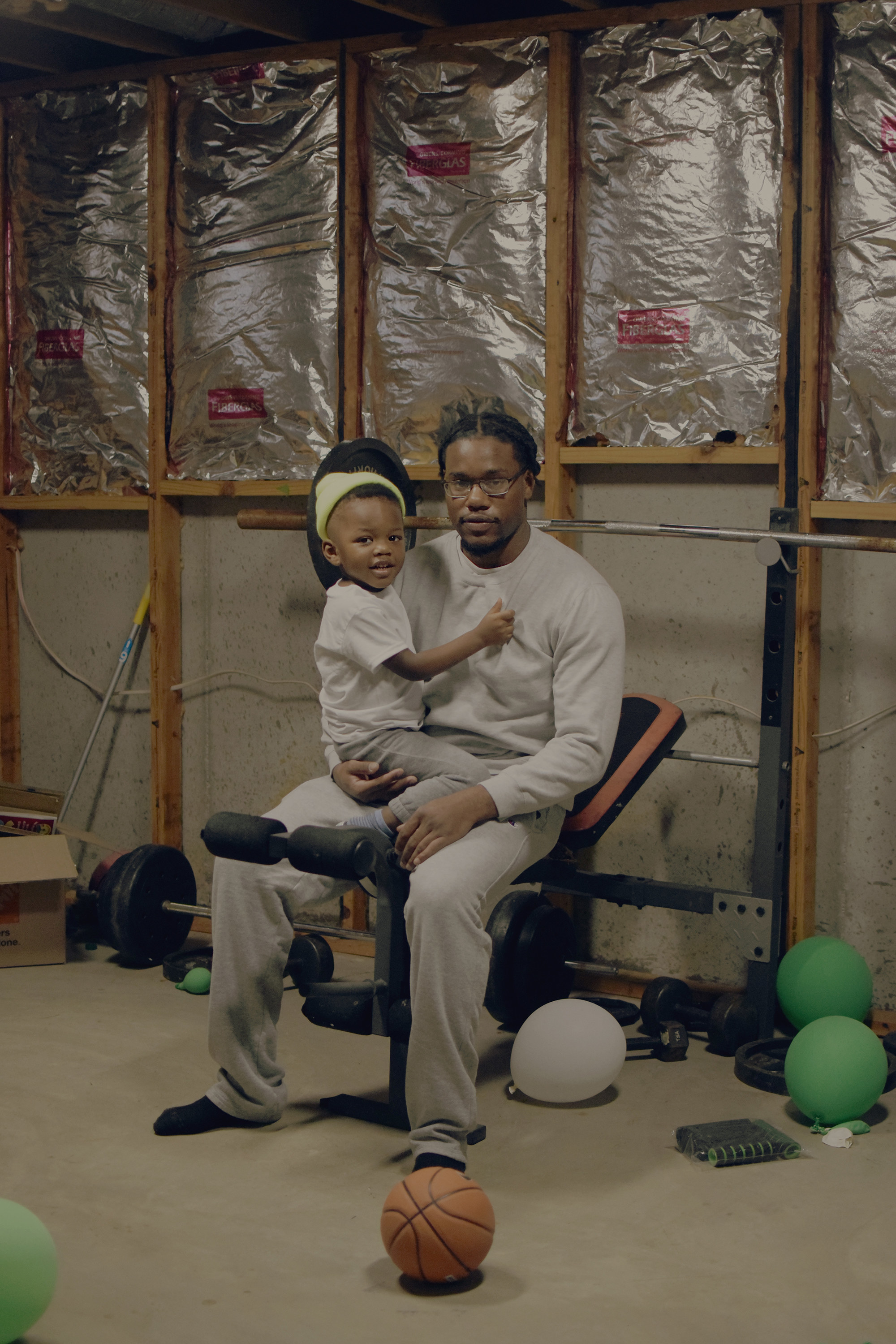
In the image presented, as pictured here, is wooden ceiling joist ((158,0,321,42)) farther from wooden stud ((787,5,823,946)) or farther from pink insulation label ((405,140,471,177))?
wooden stud ((787,5,823,946))

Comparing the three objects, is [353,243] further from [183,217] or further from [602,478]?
[602,478]

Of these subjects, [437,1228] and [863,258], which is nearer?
[437,1228]

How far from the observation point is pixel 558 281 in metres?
3.68

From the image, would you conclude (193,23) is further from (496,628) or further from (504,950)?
(504,950)

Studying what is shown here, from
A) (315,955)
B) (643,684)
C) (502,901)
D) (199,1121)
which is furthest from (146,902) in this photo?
(643,684)

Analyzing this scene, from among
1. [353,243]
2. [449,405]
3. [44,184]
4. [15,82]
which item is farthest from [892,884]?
[15,82]

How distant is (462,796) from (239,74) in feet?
8.38

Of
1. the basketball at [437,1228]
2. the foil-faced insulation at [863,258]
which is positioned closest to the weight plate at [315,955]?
the basketball at [437,1228]

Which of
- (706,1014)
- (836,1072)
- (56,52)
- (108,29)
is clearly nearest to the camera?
(836,1072)

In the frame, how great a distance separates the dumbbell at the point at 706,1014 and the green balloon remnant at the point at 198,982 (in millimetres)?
1183

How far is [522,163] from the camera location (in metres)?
A: 3.74

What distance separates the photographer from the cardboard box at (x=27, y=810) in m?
4.01

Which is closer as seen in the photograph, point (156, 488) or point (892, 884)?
point (892, 884)

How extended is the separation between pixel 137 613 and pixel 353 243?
134cm
